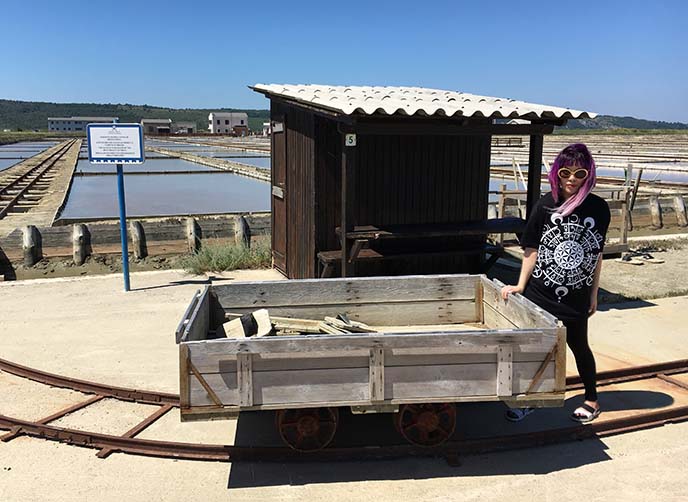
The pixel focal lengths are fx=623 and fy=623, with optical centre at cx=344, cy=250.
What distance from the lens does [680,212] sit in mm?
17188

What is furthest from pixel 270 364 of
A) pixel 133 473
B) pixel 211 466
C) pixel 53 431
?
pixel 53 431

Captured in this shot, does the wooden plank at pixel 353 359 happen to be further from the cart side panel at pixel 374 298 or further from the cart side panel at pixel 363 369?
the cart side panel at pixel 374 298

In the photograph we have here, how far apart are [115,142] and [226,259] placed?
2772 millimetres

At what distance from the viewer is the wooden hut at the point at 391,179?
26.9 feet

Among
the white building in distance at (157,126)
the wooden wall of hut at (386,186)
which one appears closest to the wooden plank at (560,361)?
the wooden wall of hut at (386,186)

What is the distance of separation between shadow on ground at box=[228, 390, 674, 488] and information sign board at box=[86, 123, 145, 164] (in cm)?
587

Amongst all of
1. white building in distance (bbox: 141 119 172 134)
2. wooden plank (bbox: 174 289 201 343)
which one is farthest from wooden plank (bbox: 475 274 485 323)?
white building in distance (bbox: 141 119 172 134)

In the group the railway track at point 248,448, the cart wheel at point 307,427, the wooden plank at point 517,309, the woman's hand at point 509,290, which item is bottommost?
the railway track at point 248,448

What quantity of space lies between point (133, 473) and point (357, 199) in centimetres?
538

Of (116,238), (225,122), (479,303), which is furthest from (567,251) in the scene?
(225,122)

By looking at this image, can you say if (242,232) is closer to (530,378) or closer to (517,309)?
(517,309)

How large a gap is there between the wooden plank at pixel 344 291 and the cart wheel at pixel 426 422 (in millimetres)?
1504

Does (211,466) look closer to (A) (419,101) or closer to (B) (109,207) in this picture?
(A) (419,101)

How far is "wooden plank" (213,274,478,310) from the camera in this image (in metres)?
5.73
